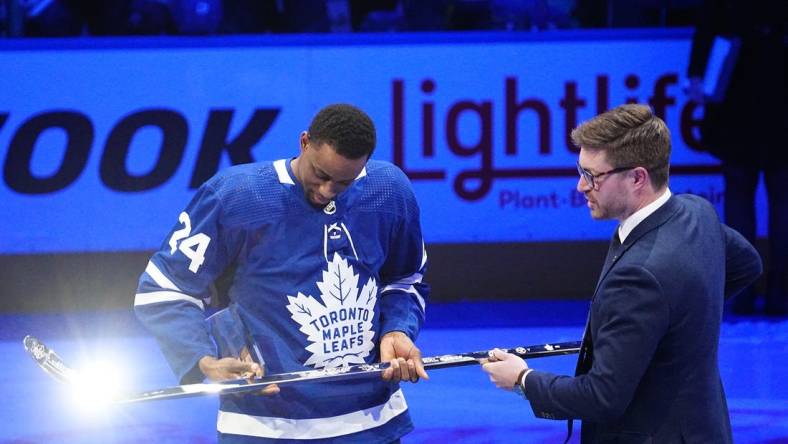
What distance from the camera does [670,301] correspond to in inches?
110

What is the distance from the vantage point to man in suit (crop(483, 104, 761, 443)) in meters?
2.79

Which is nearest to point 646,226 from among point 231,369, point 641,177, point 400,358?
point 641,177

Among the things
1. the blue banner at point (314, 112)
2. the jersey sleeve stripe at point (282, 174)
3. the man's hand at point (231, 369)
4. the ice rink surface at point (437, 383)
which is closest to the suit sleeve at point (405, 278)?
the jersey sleeve stripe at point (282, 174)

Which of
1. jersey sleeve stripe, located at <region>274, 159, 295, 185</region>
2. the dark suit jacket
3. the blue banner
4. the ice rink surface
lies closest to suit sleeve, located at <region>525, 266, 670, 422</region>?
the dark suit jacket

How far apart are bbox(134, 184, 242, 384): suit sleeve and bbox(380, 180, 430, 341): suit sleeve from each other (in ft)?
1.71

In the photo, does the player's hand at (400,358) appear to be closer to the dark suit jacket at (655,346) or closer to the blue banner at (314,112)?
the dark suit jacket at (655,346)

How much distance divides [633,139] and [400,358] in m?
0.92

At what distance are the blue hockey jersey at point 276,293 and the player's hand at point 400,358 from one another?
0.26 ft

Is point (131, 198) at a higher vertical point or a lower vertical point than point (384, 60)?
lower

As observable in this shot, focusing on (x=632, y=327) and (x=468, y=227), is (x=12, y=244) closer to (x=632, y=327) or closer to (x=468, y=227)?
(x=468, y=227)

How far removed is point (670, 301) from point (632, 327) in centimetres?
11

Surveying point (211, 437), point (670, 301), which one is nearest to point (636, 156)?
point (670, 301)

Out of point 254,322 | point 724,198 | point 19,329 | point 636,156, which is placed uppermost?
point 636,156

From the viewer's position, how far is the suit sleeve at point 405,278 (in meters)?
3.53
